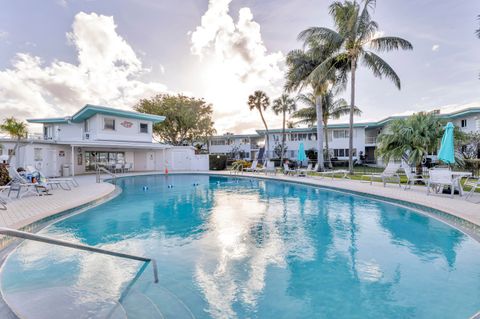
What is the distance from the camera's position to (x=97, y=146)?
66.0 feet

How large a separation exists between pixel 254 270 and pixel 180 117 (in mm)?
29062

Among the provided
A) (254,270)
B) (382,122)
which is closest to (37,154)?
(254,270)

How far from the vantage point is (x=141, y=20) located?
14328 mm

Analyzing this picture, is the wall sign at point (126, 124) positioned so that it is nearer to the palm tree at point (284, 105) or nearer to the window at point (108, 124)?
the window at point (108, 124)

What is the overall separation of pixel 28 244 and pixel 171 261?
289cm

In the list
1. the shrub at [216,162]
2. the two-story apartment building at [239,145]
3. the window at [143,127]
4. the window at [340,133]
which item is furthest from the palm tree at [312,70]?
the two-story apartment building at [239,145]

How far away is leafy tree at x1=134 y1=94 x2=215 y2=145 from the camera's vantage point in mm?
30891

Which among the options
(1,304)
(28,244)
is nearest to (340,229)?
(1,304)

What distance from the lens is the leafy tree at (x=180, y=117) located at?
30891 mm

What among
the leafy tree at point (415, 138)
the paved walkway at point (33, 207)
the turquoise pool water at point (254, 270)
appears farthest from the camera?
the leafy tree at point (415, 138)

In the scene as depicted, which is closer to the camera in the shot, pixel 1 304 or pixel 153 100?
pixel 1 304

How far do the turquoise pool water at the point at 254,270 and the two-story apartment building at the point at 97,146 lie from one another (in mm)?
14240

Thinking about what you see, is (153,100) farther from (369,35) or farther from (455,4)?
(455,4)

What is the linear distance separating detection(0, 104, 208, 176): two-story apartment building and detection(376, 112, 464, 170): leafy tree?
57.8 feet
